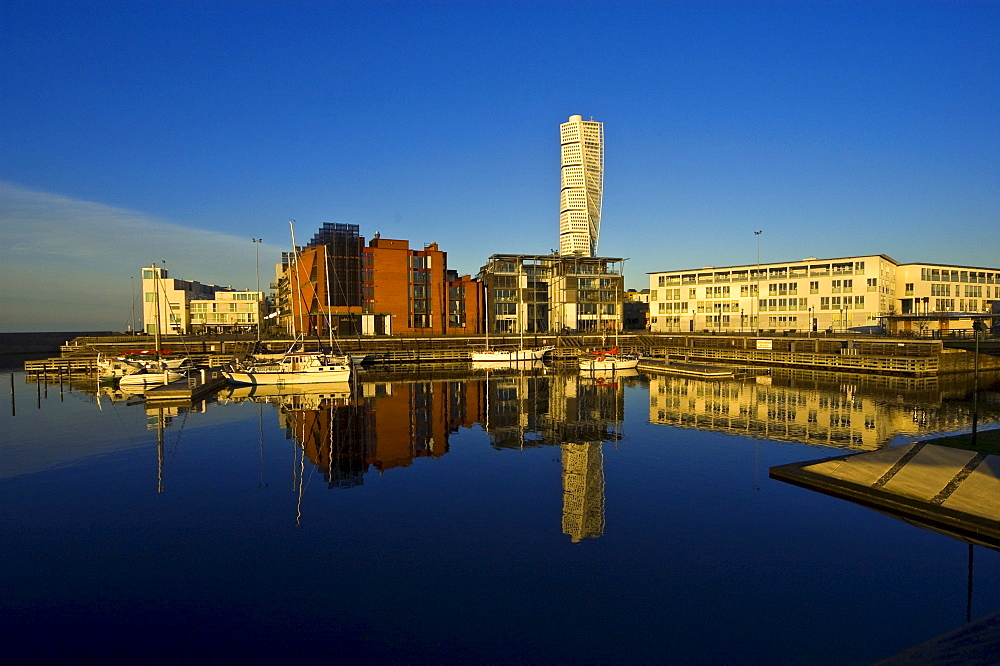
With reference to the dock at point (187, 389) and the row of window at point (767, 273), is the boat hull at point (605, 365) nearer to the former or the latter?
the row of window at point (767, 273)

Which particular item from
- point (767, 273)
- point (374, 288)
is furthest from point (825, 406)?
point (374, 288)

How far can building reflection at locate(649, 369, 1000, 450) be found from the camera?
122 feet

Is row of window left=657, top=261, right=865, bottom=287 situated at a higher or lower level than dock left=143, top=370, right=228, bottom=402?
higher

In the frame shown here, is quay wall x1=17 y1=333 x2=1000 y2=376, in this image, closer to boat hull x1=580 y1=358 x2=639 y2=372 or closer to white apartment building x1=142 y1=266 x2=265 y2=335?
boat hull x1=580 y1=358 x2=639 y2=372

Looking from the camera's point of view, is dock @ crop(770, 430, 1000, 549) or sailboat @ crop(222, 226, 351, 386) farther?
sailboat @ crop(222, 226, 351, 386)

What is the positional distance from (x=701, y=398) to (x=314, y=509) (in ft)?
138

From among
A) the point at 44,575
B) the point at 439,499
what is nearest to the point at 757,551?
the point at 439,499

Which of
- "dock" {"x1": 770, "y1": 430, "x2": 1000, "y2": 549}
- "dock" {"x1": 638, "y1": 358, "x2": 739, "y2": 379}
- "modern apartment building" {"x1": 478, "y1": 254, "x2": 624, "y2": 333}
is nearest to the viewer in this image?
"dock" {"x1": 770, "y1": 430, "x2": 1000, "y2": 549}

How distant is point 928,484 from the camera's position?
769 inches

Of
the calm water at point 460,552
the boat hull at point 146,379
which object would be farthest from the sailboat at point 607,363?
the boat hull at point 146,379

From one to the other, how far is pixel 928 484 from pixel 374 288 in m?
99.6

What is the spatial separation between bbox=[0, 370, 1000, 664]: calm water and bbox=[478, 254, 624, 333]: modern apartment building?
8798cm

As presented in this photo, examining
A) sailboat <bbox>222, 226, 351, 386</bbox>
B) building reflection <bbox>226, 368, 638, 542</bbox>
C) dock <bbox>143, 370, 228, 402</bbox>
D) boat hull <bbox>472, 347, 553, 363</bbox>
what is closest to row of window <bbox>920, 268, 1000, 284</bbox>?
building reflection <bbox>226, 368, 638, 542</bbox>

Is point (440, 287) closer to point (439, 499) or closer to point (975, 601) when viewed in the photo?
point (439, 499)
